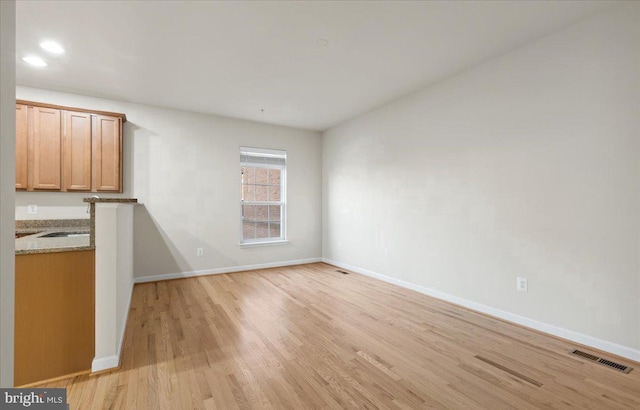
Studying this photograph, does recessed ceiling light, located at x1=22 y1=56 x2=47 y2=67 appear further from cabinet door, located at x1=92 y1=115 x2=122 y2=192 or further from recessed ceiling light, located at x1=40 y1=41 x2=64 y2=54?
cabinet door, located at x1=92 y1=115 x2=122 y2=192

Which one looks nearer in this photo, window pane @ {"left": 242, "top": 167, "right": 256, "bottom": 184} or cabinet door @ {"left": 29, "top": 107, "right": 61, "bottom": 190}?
cabinet door @ {"left": 29, "top": 107, "right": 61, "bottom": 190}

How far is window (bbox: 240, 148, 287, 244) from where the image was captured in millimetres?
5348

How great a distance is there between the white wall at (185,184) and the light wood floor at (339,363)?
1295 mm

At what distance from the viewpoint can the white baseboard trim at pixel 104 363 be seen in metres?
2.05

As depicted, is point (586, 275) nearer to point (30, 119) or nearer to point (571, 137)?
point (571, 137)

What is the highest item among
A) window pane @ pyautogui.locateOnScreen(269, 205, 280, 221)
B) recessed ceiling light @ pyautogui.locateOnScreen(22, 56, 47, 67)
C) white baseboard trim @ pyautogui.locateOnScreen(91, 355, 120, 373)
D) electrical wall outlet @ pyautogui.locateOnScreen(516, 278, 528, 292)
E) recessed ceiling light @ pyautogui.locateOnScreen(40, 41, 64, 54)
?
recessed ceiling light @ pyautogui.locateOnScreen(22, 56, 47, 67)

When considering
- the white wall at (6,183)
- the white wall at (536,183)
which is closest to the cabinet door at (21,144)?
the white wall at (6,183)

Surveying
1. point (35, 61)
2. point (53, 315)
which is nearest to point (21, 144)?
point (35, 61)

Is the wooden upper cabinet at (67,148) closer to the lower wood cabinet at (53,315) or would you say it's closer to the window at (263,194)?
the window at (263,194)

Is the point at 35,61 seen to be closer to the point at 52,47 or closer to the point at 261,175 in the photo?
the point at 52,47

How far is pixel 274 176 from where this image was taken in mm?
5664

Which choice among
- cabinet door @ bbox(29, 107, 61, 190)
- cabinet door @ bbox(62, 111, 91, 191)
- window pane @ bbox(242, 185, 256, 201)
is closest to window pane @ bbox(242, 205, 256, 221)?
window pane @ bbox(242, 185, 256, 201)

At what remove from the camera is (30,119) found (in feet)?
11.7

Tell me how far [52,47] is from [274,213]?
3738mm
